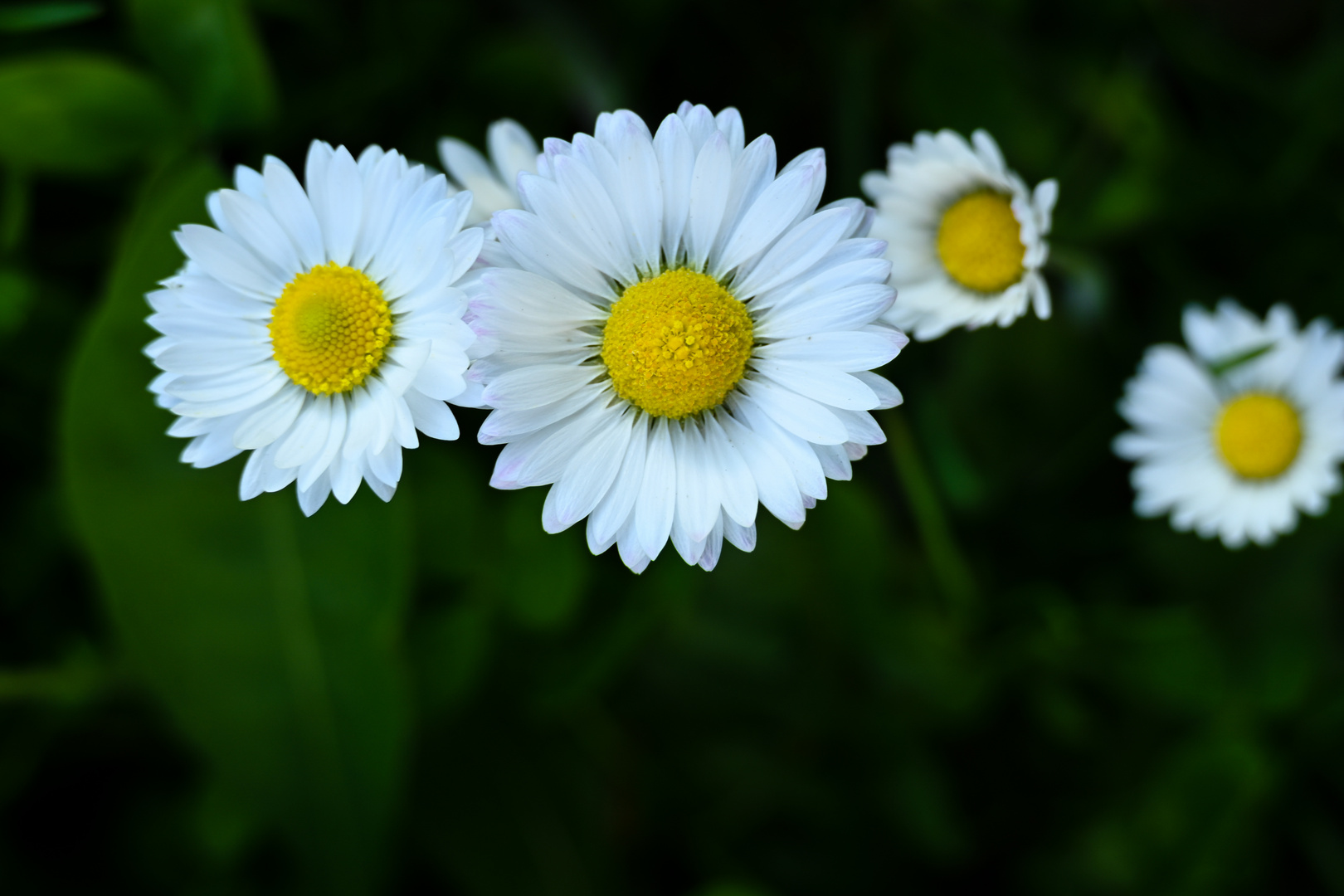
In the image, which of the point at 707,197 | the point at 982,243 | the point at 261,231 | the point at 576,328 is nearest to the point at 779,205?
the point at 707,197

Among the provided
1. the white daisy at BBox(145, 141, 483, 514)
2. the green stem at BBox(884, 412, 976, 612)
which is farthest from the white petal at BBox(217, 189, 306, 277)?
the green stem at BBox(884, 412, 976, 612)

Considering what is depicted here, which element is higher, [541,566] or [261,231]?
[261,231]

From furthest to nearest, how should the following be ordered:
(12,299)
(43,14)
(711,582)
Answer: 1. (711,582)
2. (12,299)
3. (43,14)

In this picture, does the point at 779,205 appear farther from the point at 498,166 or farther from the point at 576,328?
the point at 498,166

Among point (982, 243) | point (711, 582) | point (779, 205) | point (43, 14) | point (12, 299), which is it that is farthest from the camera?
point (711, 582)

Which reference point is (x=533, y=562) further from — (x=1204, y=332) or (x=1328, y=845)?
(x=1328, y=845)

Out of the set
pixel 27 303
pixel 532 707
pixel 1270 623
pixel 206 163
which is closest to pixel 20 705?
pixel 27 303
